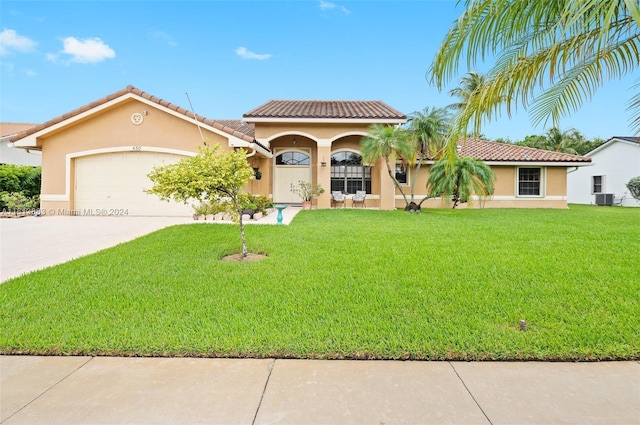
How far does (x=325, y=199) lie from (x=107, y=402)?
52.9ft

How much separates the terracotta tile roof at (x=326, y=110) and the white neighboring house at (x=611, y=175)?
16303 millimetres

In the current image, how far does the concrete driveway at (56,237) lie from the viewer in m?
7.32

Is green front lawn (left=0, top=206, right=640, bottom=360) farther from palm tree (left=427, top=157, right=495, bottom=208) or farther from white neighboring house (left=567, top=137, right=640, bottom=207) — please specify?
white neighboring house (left=567, top=137, right=640, bottom=207)

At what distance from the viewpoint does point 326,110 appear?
769 inches

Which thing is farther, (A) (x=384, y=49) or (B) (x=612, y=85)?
(A) (x=384, y=49)

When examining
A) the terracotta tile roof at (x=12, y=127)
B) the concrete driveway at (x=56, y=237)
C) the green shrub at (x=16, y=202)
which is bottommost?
the concrete driveway at (x=56, y=237)

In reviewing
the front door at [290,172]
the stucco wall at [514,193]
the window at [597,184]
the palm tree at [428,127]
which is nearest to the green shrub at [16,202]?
the front door at [290,172]

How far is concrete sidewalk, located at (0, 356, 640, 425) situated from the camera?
101 inches

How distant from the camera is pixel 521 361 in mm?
3395

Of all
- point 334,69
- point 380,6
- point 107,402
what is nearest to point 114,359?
point 107,402

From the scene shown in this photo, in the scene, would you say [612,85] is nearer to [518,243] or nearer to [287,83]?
[518,243]

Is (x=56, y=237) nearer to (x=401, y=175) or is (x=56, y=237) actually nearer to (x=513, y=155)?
(x=401, y=175)

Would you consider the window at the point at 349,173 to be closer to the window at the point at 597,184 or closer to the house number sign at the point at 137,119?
the house number sign at the point at 137,119

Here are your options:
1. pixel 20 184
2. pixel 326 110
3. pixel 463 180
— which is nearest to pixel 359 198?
pixel 326 110
